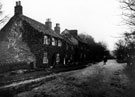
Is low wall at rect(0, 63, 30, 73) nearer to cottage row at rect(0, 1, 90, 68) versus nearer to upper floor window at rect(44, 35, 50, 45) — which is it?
cottage row at rect(0, 1, 90, 68)

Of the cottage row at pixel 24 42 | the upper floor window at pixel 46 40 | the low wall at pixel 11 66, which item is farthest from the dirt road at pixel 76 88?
the upper floor window at pixel 46 40

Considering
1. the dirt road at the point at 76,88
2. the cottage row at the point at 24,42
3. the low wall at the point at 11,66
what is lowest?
Result: the dirt road at the point at 76,88

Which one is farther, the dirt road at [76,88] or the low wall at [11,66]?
the low wall at [11,66]

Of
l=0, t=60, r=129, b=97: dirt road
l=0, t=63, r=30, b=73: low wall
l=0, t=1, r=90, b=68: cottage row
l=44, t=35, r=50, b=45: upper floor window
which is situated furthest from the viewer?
l=44, t=35, r=50, b=45: upper floor window

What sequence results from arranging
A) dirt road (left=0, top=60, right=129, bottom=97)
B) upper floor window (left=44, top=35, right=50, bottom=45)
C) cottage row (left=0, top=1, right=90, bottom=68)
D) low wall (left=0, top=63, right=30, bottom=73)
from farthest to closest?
upper floor window (left=44, top=35, right=50, bottom=45)
cottage row (left=0, top=1, right=90, bottom=68)
low wall (left=0, top=63, right=30, bottom=73)
dirt road (left=0, top=60, right=129, bottom=97)

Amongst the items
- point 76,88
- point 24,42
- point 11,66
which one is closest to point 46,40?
point 24,42

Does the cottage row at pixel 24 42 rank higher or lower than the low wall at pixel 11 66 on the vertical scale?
higher

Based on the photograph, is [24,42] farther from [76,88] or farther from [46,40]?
[76,88]

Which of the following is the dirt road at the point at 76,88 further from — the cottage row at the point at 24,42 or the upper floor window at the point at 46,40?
the upper floor window at the point at 46,40

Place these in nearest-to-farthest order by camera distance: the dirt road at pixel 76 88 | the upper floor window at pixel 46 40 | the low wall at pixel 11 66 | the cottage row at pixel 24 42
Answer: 1. the dirt road at pixel 76 88
2. the low wall at pixel 11 66
3. the cottage row at pixel 24 42
4. the upper floor window at pixel 46 40

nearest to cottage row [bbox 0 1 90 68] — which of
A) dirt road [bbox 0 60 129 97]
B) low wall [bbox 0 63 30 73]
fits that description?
low wall [bbox 0 63 30 73]

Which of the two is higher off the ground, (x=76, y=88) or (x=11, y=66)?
(x=11, y=66)

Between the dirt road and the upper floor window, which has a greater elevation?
the upper floor window

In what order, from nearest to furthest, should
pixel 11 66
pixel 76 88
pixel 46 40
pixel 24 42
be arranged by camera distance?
pixel 76 88
pixel 11 66
pixel 24 42
pixel 46 40
